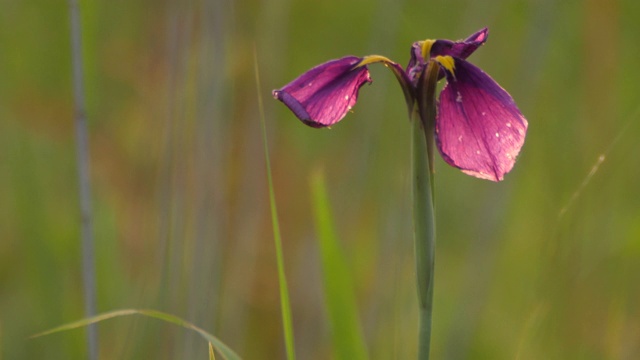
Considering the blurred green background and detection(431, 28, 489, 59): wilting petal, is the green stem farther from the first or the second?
the blurred green background

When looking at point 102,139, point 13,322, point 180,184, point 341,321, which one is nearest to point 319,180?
point 341,321

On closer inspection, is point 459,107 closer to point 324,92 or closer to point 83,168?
point 324,92

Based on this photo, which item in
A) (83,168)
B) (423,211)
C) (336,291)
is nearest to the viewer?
(423,211)

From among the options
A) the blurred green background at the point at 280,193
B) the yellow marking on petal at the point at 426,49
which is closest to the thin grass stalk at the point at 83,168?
the blurred green background at the point at 280,193

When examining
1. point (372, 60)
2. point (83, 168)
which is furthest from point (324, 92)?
point (83, 168)

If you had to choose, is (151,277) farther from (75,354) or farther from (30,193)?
(30,193)

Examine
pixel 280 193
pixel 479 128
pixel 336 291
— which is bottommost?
pixel 280 193

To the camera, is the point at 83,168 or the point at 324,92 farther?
the point at 83,168

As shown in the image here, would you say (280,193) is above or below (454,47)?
below
